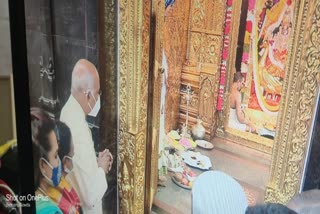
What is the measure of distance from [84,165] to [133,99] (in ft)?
1.30

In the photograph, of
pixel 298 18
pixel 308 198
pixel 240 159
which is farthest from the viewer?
pixel 240 159

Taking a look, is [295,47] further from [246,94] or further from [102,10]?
[102,10]

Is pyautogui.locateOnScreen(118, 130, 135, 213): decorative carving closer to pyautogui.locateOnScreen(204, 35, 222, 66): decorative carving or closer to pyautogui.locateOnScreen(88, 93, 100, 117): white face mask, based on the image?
pyautogui.locateOnScreen(88, 93, 100, 117): white face mask

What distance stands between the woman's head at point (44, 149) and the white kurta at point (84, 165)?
0.07 metres

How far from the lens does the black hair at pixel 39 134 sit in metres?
1.54

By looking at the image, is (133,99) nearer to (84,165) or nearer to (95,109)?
(95,109)

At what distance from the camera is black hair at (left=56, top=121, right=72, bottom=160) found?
161 centimetres

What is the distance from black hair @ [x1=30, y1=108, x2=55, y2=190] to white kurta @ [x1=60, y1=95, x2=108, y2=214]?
7cm

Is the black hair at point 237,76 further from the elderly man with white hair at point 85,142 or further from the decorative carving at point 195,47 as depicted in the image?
the elderly man with white hair at point 85,142

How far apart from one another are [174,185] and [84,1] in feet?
2.80

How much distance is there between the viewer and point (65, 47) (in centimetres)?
156

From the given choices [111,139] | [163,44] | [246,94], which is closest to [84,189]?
[111,139]

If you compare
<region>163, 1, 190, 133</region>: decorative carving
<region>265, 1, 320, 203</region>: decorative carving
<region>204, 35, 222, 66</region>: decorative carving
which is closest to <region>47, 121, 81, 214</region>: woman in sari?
<region>163, 1, 190, 133</region>: decorative carving

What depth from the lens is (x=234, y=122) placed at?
4.50 ft
